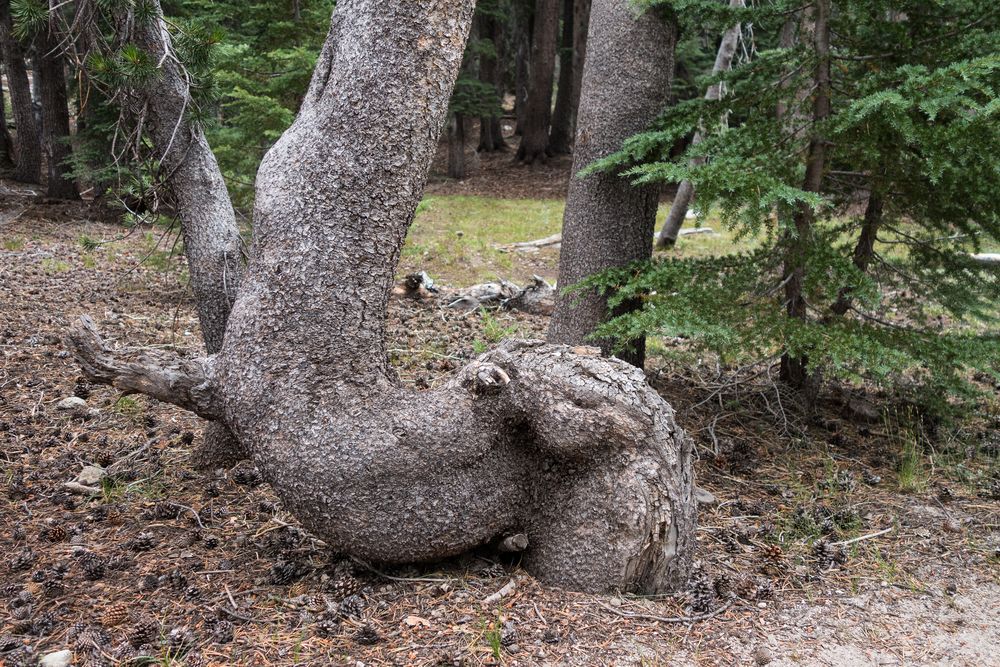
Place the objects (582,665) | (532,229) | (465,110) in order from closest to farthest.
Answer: (582,665), (532,229), (465,110)

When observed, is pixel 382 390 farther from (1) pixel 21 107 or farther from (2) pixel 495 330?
(1) pixel 21 107

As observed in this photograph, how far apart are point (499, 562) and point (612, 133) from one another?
308 centimetres

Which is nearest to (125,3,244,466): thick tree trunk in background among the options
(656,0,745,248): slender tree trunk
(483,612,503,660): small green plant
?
(483,612,503,660): small green plant

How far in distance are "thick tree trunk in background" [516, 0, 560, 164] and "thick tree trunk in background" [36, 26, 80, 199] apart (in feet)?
37.7

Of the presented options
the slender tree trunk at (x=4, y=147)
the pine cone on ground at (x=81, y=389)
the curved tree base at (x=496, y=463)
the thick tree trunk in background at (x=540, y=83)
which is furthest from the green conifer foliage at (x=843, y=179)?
the slender tree trunk at (x=4, y=147)

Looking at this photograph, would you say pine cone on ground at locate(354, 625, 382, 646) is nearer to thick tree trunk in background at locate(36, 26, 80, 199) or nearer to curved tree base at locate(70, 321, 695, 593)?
curved tree base at locate(70, 321, 695, 593)

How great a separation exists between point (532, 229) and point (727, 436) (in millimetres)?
9077

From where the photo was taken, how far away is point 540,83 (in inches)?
801

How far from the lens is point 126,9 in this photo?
3861 millimetres

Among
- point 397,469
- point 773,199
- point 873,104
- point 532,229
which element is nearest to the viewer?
point 397,469

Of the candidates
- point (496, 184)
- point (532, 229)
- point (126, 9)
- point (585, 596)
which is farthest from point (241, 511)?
point (496, 184)

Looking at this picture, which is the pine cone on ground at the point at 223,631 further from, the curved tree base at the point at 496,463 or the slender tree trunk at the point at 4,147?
the slender tree trunk at the point at 4,147

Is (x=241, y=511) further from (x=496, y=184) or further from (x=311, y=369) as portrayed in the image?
(x=496, y=184)

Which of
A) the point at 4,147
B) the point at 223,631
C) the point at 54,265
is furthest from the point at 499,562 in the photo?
the point at 4,147
